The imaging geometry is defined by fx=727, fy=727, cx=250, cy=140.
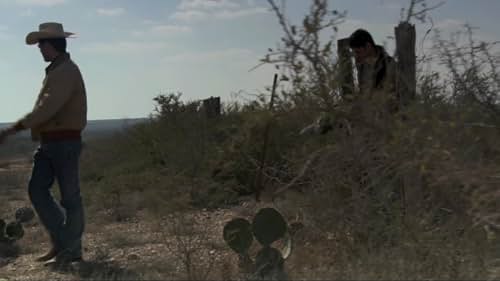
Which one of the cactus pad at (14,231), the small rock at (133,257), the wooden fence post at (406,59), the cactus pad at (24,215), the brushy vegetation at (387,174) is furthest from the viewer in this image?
the cactus pad at (24,215)

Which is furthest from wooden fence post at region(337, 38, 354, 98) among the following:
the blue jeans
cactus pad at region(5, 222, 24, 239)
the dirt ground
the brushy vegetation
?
cactus pad at region(5, 222, 24, 239)

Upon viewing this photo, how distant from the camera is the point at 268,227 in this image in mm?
5406

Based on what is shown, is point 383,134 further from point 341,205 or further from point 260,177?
point 260,177

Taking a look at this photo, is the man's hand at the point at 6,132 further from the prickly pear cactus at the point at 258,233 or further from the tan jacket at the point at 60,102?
the prickly pear cactus at the point at 258,233

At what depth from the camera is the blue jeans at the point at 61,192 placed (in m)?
6.13

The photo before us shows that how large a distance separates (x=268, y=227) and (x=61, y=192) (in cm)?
194

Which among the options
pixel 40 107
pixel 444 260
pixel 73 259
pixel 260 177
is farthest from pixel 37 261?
pixel 444 260

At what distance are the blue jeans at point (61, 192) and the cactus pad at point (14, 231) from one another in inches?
63.2

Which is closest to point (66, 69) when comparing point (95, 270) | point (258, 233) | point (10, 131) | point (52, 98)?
point (52, 98)

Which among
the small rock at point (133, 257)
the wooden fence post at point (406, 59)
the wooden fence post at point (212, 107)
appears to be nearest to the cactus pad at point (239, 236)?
the small rock at point (133, 257)

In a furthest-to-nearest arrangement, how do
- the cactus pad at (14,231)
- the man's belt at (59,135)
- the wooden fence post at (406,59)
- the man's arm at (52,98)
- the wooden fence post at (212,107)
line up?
the wooden fence post at (212,107), the cactus pad at (14,231), the man's belt at (59,135), the man's arm at (52,98), the wooden fence post at (406,59)

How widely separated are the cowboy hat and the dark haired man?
8.13ft

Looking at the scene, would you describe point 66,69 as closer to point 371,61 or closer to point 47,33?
point 47,33

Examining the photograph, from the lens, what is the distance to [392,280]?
4328 millimetres
